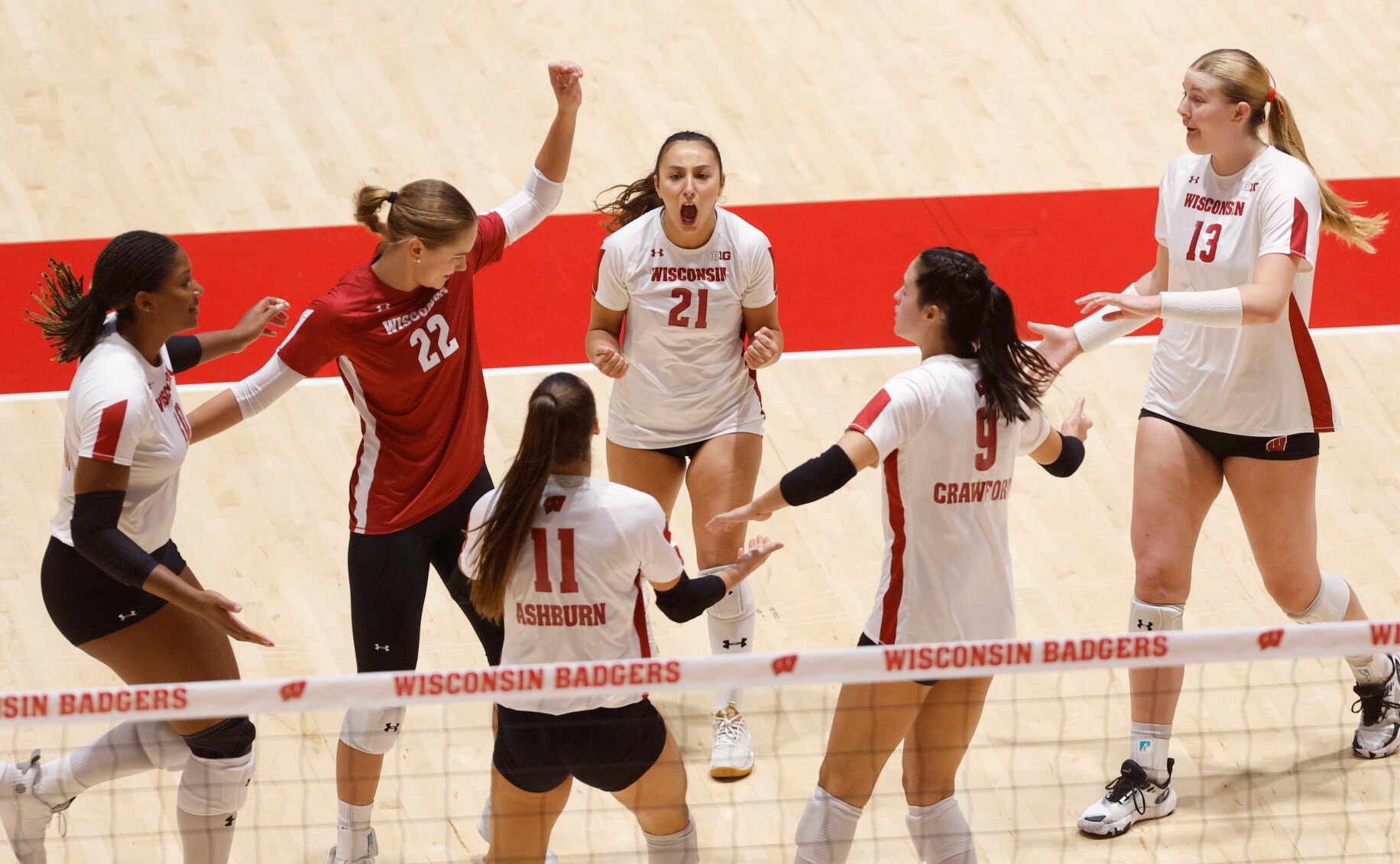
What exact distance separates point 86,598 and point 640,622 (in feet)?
4.72

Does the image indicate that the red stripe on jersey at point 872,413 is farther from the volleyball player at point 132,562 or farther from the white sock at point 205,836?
the white sock at point 205,836

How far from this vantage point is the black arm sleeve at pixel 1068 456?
4.10 m

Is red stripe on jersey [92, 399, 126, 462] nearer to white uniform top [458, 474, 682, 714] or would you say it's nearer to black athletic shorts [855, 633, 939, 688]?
white uniform top [458, 474, 682, 714]

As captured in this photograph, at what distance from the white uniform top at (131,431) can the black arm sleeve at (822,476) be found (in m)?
1.57

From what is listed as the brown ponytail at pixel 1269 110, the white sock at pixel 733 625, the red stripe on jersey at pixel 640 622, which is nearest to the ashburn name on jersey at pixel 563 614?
the red stripe on jersey at pixel 640 622

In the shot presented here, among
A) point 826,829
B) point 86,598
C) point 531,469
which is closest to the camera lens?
point 531,469

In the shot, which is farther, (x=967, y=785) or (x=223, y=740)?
(x=967, y=785)

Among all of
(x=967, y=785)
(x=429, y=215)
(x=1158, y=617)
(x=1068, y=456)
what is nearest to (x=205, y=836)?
(x=429, y=215)

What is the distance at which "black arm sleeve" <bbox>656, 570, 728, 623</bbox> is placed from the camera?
3807 millimetres

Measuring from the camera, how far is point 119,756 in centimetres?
418

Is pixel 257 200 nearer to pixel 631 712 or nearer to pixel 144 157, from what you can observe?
pixel 144 157

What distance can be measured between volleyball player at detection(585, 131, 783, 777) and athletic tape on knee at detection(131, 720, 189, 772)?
1.63 m

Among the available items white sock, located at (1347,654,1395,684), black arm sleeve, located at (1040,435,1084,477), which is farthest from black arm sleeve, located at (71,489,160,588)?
white sock, located at (1347,654,1395,684)

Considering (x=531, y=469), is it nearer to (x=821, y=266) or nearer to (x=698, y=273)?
(x=698, y=273)
